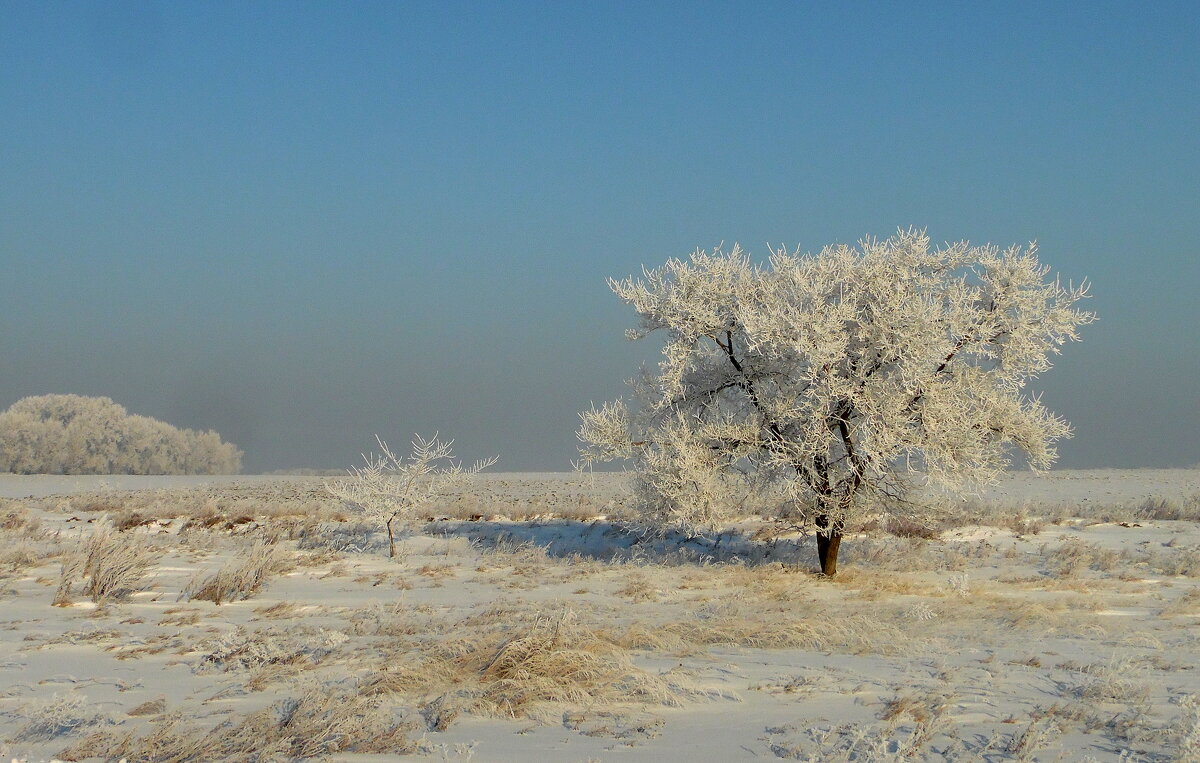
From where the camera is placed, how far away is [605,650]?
24.5ft

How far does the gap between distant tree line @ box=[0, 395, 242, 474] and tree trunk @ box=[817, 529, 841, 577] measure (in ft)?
180

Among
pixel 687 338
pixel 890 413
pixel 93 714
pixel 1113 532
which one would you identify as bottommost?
pixel 93 714

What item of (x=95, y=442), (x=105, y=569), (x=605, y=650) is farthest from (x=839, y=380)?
(x=95, y=442)

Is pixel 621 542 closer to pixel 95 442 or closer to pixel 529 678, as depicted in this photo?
pixel 529 678

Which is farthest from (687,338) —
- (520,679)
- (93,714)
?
(93,714)

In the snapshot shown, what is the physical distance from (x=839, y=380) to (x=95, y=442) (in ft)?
188

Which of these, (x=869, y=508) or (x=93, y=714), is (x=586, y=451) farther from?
(x=93, y=714)

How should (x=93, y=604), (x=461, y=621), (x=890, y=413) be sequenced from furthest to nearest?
1. (x=890, y=413)
2. (x=93, y=604)
3. (x=461, y=621)

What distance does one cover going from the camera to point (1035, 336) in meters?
13.4

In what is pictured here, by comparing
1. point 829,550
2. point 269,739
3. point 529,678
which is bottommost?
point 269,739

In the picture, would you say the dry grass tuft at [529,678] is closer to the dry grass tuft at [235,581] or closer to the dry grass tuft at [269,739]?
the dry grass tuft at [269,739]

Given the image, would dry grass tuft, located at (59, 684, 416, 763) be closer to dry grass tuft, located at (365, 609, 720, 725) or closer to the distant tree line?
dry grass tuft, located at (365, 609, 720, 725)

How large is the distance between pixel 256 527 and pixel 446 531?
14.5 ft

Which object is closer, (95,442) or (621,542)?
(621,542)
